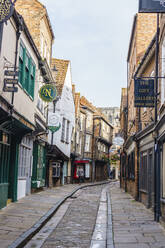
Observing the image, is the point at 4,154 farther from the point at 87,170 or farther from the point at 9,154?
the point at 87,170

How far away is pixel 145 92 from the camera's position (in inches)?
496

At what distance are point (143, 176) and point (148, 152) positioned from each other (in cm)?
220

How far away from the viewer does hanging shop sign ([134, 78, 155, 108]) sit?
12422mm

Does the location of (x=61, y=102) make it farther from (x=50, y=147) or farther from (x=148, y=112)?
(x=148, y=112)

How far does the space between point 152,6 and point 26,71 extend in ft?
26.8

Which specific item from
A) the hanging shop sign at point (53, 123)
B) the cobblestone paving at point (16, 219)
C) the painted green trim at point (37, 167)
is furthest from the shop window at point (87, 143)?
the cobblestone paving at point (16, 219)

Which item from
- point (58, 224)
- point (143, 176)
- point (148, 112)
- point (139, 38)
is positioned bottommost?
point (58, 224)

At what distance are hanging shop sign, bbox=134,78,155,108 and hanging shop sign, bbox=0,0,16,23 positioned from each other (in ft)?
21.1

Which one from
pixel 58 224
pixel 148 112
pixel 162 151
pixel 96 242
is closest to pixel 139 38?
pixel 148 112

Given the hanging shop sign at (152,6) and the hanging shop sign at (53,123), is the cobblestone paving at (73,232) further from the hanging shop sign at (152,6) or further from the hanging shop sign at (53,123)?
the hanging shop sign at (53,123)

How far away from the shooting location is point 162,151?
35.8 feet

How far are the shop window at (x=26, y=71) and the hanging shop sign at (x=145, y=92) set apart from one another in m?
4.69

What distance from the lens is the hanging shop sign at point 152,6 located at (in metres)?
8.08

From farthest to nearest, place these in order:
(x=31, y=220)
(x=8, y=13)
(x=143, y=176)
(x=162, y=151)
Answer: (x=143, y=176) → (x=162, y=151) → (x=31, y=220) → (x=8, y=13)
